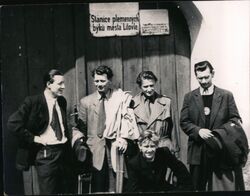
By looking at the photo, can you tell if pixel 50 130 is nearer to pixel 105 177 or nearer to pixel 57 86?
pixel 57 86

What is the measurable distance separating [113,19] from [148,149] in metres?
1.39

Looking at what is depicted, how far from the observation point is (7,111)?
5.52 meters

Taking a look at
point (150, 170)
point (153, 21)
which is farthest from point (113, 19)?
point (150, 170)

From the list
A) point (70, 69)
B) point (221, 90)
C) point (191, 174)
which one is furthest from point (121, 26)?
point (191, 174)

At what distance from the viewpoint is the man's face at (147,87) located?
18.3 feet

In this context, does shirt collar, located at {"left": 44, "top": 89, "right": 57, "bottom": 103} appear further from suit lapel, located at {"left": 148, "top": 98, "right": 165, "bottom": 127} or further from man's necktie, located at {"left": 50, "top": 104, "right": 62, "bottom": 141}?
suit lapel, located at {"left": 148, "top": 98, "right": 165, "bottom": 127}

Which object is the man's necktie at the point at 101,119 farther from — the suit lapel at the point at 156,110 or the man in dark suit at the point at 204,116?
the man in dark suit at the point at 204,116

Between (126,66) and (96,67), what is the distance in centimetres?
32

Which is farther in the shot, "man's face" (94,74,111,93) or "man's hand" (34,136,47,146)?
"man's face" (94,74,111,93)

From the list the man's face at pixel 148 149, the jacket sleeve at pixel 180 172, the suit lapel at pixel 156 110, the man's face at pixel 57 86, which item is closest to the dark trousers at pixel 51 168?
the man's face at pixel 57 86

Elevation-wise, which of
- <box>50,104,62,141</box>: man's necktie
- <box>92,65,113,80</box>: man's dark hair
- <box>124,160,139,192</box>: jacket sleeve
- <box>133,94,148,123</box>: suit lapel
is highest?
<box>92,65,113,80</box>: man's dark hair

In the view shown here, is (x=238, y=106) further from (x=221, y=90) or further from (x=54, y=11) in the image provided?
(x=54, y=11)

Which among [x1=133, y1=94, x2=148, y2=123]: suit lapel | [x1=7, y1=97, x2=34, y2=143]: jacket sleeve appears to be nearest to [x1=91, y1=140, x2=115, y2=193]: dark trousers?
[x1=133, y1=94, x2=148, y2=123]: suit lapel

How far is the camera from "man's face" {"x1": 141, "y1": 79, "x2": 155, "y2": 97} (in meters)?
5.59
